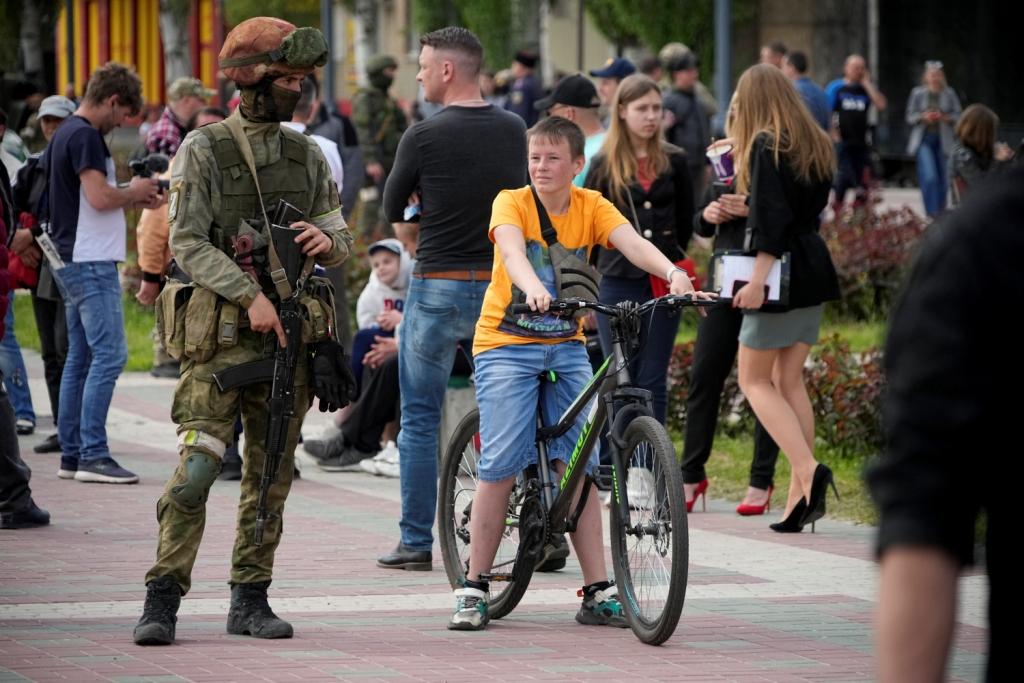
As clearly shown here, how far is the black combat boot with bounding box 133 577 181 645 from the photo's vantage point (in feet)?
18.1

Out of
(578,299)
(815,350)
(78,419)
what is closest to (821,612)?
(578,299)

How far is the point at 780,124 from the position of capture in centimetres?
775

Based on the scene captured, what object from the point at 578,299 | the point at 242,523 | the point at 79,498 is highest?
the point at 578,299

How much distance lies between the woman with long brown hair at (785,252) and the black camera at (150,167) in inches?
119

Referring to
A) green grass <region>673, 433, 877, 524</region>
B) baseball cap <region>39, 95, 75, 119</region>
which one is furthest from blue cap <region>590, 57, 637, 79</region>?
baseball cap <region>39, 95, 75, 119</region>

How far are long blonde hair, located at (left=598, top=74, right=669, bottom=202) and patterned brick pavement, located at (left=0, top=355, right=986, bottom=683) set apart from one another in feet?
5.38

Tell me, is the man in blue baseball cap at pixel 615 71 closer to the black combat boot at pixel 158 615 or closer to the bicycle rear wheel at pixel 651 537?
the bicycle rear wheel at pixel 651 537

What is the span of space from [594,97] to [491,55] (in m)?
33.7

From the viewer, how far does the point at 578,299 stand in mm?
5695

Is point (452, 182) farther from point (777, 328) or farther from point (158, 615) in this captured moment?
point (158, 615)

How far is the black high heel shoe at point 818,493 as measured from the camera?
773 cm

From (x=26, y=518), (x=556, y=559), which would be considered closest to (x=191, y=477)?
(x=556, y=559)

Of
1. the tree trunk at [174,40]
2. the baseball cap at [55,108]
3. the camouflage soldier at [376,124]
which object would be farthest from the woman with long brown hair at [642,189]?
the tree trunk at [174,40]

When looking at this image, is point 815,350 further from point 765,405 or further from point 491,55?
point 491,55
